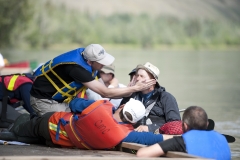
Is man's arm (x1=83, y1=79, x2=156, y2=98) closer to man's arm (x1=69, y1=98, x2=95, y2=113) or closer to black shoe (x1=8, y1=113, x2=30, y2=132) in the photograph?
man's arm (x1=69, y1=98, x2=95, y2=113)

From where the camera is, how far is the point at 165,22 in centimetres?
4559

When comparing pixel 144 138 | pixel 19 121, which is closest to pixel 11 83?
pixel 19 121

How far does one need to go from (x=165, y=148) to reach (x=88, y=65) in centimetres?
161

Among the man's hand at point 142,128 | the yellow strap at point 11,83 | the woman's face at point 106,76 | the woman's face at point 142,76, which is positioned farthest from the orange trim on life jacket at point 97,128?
the woman's face at point 106,76

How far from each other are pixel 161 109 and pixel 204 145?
1482 mm

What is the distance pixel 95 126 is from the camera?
5.35 meters

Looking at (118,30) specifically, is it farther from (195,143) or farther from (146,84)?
(195,143)

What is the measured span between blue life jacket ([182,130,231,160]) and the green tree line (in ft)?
93.2

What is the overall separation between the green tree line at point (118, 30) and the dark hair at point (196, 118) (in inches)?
1118

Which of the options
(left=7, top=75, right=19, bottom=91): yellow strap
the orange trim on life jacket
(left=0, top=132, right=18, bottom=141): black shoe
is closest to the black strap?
(left=7, top=75, right=19, bottom=91): yellow strap

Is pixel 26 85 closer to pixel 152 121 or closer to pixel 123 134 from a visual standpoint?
pixel 152 121

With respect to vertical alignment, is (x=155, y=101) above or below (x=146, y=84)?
below

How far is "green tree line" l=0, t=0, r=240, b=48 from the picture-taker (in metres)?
38.7

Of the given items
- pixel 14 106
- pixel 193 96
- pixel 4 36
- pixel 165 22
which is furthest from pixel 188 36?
pixel 14 106
